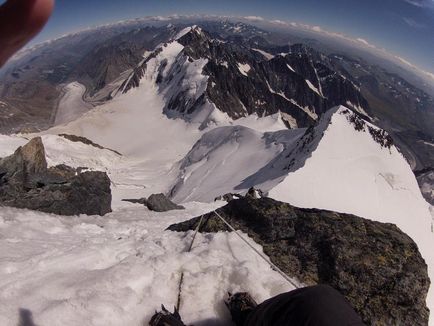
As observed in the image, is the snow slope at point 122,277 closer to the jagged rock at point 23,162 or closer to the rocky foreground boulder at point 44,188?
the rocky foreground boulder at point 44,188

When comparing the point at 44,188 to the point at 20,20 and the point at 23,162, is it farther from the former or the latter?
the point at 20,20

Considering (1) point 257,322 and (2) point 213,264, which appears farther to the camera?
(2) point 213,264

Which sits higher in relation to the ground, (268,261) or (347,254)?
(347,254)

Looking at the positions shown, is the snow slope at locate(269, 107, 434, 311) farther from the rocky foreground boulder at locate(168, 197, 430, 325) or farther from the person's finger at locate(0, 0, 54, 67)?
the person's finger at locate(0, 0, 54, 67)

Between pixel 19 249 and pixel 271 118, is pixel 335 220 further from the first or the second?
pixel 271 118

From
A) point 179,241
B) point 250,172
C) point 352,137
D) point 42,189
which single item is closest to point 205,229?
point 179,241

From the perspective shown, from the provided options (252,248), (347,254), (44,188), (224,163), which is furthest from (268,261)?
(224,163)

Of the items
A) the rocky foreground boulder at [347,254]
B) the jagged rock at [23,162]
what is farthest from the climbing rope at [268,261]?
the jagged rock at [23,162]
